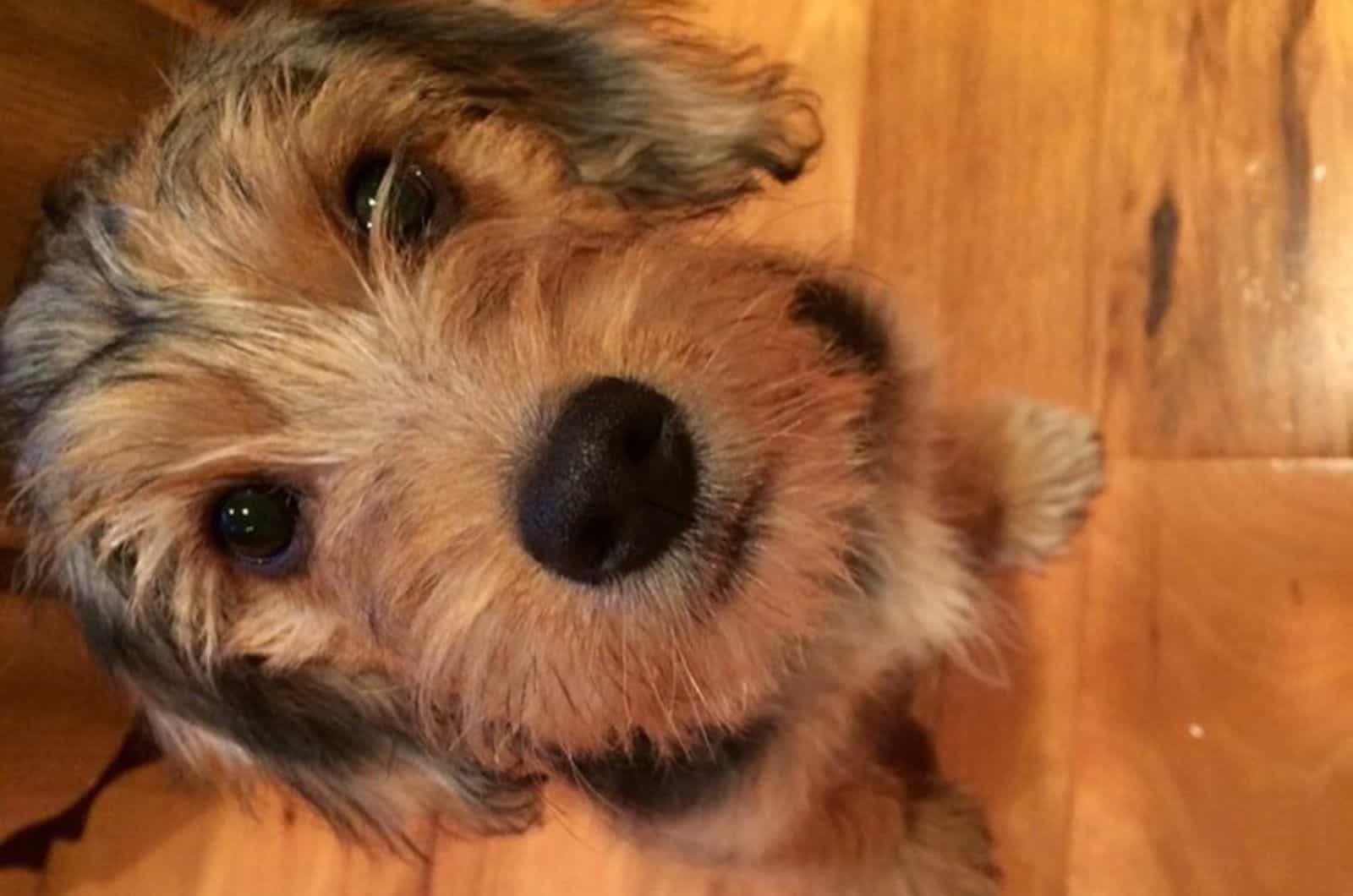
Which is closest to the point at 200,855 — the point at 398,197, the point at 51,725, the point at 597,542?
the point at 51,725

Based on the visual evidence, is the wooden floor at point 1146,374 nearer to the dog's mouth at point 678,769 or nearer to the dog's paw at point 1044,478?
the dog's paw at point 1044,478

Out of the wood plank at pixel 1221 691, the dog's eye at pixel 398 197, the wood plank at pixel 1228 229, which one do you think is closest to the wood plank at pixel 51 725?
the dog's eye at pixel 398 197

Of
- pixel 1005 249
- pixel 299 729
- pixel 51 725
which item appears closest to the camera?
pixel 299 729

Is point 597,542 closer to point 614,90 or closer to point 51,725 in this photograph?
point 614,90

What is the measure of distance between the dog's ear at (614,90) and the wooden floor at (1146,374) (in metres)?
0.40

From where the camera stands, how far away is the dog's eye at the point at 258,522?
1.50 meters

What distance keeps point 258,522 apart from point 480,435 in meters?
0.34

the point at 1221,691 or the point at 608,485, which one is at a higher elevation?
the point at 608,485

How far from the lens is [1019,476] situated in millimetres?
2051

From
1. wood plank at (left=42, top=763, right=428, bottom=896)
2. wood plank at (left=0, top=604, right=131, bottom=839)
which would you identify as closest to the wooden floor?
wood plank at (left=42, top=763, right=428, bottom=896)

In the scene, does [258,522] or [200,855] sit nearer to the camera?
[258,522]

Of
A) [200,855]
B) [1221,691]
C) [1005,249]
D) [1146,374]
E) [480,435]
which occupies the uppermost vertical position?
[1005,249]

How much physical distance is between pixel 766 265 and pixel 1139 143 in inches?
29.4

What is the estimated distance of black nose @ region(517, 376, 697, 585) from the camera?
4.00 feet
